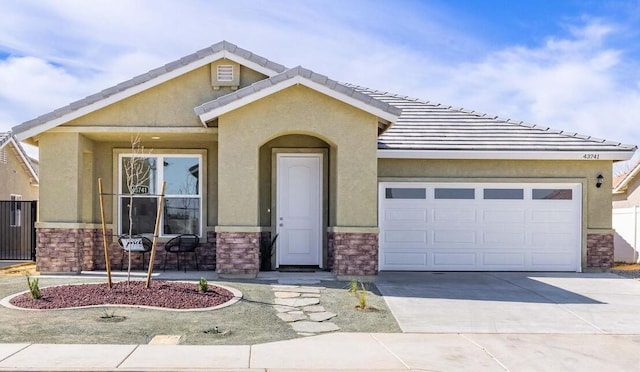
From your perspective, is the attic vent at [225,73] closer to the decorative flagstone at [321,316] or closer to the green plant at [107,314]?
the green plant at [107,314]

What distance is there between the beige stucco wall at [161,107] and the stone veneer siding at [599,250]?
10.1 meters

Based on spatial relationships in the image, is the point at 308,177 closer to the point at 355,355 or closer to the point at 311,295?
the point at 311,295

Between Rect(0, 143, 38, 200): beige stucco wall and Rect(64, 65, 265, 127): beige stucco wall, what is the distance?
11324mm

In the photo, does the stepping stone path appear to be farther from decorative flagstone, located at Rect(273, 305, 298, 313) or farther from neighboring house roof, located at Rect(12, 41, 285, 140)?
neighboring house roof, located at Rect(12, 41, 285, 140)

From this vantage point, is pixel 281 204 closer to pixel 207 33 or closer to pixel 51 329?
pixel 207 33

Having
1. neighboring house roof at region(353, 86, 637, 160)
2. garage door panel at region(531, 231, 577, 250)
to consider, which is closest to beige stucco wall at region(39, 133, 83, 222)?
neighboring house roof at region(353, 86, 637, 160)

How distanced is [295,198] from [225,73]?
11.0 ft

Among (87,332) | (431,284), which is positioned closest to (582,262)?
(431,284)

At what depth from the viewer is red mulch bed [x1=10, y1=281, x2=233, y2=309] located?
954 cm

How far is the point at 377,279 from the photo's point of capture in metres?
12.7

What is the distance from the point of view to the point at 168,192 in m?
14.3

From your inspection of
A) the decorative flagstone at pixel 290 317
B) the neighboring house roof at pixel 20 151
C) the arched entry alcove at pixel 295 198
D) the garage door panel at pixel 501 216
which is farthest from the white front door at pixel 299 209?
the neighboring house roof at pixel 20 151

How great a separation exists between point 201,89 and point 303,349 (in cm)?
789

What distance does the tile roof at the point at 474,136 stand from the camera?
14.6 m
